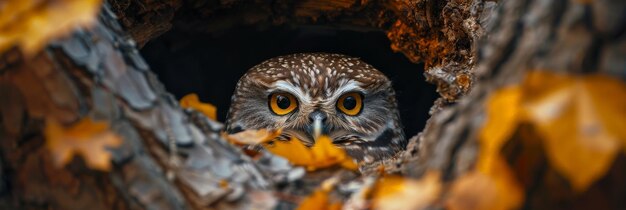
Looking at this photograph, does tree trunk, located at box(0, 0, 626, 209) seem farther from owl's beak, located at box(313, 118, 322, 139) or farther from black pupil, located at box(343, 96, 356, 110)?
black pupil, located at box(343, 96, 356, 110)

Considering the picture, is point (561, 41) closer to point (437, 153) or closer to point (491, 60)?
point (491, 60)

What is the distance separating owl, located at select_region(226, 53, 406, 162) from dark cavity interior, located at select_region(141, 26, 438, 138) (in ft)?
1.06

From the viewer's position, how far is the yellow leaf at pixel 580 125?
3.79 feet

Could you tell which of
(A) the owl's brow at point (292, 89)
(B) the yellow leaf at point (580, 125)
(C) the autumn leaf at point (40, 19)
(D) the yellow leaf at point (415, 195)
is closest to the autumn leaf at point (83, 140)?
(C) the autumn leaf at point (40, 19)

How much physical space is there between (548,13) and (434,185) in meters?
0.40

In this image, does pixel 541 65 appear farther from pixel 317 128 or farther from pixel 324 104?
pixel 324 104

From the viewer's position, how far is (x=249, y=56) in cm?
468

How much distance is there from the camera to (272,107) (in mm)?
3998

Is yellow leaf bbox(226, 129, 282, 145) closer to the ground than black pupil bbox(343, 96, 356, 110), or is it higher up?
higher up

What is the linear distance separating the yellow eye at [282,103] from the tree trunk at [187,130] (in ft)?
5.92

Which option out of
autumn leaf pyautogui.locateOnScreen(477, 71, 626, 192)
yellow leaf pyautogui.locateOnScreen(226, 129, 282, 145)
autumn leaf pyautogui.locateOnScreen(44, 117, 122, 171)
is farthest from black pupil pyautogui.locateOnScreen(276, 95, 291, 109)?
autumn leaf pyautogui.locateOnScreen(477, 71, 626, 192)

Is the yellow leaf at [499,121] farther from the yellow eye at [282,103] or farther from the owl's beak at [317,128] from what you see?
the yellow eye at [282,103]

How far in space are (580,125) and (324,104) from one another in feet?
8.77

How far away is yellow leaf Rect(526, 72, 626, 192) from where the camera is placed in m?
1.15
